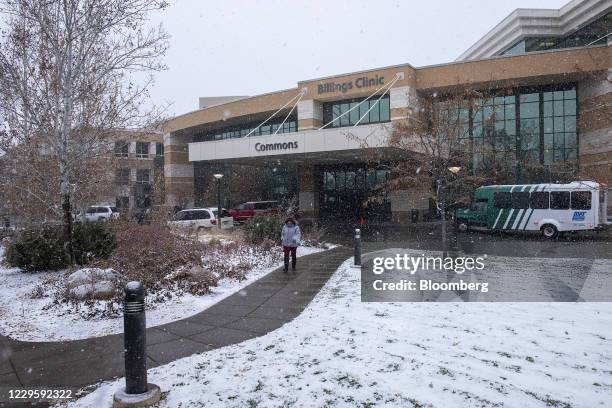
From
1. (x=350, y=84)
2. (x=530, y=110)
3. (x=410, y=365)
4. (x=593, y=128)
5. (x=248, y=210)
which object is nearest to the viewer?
(x=410, y=365)

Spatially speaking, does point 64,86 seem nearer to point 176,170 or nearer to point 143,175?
point 176,170

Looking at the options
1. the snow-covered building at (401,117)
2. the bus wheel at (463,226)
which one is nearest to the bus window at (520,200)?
the bus wheel at (463,226)

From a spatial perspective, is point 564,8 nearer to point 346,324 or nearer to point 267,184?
point 267,184

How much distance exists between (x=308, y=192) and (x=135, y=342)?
33.6 m

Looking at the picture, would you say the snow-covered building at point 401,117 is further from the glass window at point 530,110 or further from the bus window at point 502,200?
the bus window at point 502,200

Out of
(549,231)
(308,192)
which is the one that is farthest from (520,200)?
(308,192)

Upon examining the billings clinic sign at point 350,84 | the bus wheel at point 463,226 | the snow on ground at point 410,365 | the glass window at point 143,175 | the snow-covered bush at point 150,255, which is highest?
the billings clinic sign at point 350,84

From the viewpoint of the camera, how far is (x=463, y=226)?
25531mm

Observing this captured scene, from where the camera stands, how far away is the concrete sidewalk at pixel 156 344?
4633 millimetres

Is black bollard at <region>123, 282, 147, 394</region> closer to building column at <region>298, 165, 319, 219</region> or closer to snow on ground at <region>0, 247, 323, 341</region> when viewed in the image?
snow on ground at <region>0, 247, 323, 341</region>

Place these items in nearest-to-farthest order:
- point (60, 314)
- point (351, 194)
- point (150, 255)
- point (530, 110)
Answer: point (60, 314), point (150, 255), point (530, 110), point (351, 194)

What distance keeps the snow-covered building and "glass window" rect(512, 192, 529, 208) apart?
3846mm

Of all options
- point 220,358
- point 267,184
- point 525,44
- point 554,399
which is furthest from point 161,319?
point 525,44

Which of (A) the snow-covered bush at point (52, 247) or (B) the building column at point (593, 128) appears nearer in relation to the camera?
(A) the snow-covered bush at point (52, 247)
